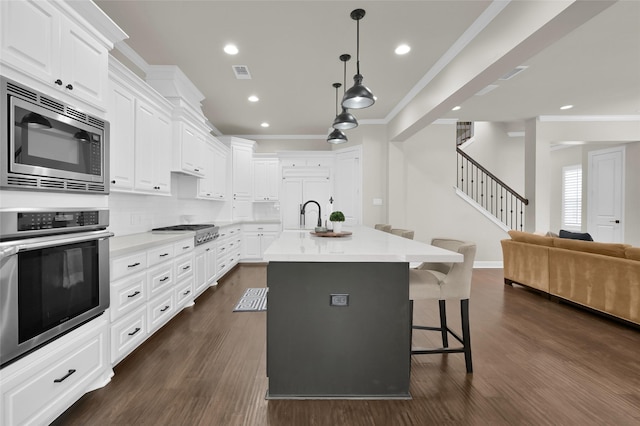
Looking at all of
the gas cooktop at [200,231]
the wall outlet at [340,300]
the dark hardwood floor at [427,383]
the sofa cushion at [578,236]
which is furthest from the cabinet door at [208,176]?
the sofa cushion at [578,236]

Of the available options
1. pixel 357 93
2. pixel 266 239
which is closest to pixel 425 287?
pixel 357 93

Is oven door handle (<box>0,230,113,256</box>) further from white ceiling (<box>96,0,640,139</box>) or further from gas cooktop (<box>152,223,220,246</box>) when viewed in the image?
white ceiling (<box>96,0,640,139</box>)

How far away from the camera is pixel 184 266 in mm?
3445

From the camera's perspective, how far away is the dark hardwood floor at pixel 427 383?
69.2 inches

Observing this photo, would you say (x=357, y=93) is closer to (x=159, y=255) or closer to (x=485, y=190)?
(x=159, y=255)

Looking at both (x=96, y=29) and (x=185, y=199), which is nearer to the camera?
(x=96, y=29)

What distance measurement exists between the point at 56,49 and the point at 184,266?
235 centimetres

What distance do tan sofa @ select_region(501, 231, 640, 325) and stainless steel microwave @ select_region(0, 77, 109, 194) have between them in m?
4.69

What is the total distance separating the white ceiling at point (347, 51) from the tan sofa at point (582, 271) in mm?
2235

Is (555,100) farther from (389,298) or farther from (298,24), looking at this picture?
(389,298)

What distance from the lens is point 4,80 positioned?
133 centimetres

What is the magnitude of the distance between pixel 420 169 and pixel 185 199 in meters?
4.54

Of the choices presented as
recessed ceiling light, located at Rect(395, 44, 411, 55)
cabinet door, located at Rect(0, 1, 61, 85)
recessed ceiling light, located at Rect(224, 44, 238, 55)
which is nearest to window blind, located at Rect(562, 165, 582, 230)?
recessed ceiling light, located at Rect(395, 44, 411, 55)

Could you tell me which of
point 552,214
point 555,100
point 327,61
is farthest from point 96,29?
point 552,214
